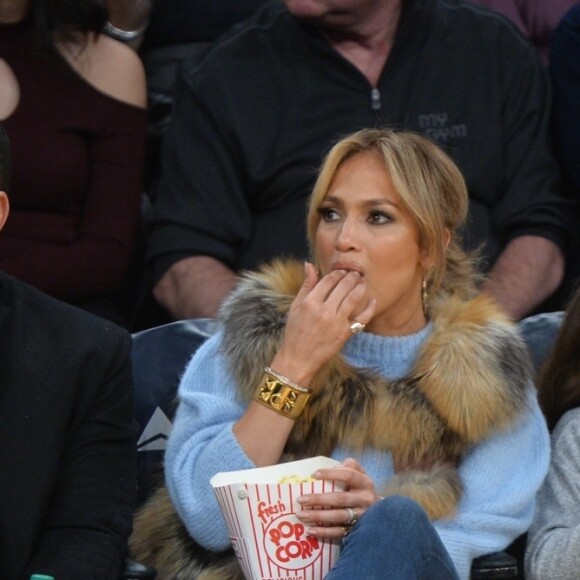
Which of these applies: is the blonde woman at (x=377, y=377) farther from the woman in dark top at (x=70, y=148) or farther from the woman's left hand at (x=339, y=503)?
the woman in dark top at (x=70, y=148)

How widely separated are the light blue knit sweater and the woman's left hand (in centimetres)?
23

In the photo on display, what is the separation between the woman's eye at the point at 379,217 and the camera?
10.2 ft

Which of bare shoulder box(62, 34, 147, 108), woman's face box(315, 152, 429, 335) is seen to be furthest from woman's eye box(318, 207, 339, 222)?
bare shoulder box(62, 34, 147, 108)

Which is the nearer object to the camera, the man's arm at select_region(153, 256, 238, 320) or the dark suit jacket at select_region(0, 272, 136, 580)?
the dark suit jacket at select_region(0, 272, 136, 580)

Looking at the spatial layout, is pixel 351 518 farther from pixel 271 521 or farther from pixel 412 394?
pixel 412 394

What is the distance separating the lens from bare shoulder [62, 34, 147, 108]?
160 inches

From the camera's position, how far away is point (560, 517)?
10.4 ft

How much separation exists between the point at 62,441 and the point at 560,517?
43.2 inches

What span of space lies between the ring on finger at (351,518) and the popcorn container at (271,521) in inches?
2.5

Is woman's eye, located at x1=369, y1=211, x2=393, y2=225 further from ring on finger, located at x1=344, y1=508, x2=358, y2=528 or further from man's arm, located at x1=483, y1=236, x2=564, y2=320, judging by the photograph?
man's arm, located at x1=483, y1=236, x2=564, y2=320

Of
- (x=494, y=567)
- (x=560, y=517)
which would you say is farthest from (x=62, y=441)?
(x=560, y=517)

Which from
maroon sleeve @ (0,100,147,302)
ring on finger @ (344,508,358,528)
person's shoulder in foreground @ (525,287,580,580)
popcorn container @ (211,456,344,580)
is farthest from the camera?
maroon sleeve @ (0,100,147,302)

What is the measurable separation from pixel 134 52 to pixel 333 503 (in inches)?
74.4

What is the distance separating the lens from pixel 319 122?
413 cm
